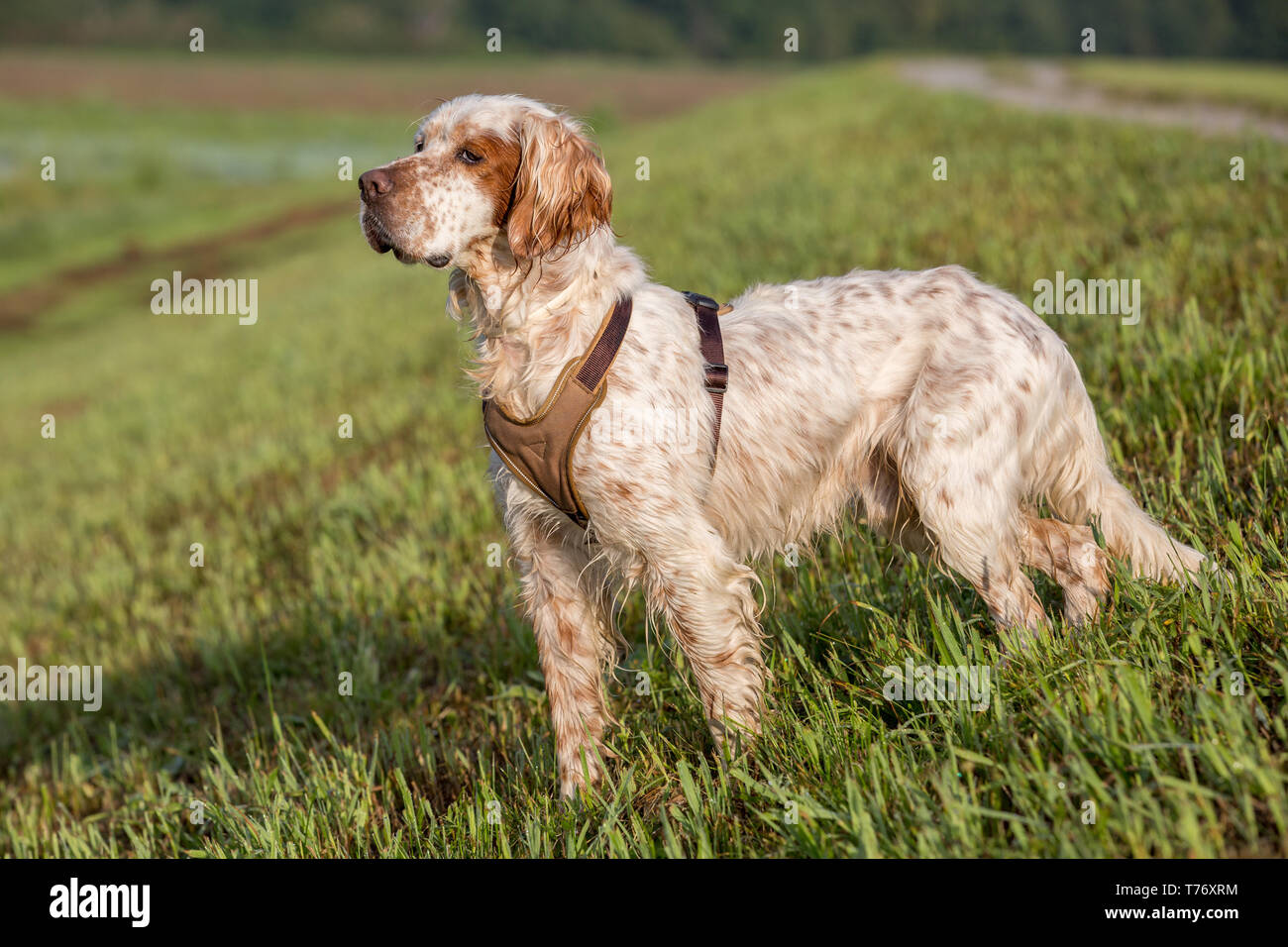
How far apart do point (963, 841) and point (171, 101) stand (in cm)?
6642

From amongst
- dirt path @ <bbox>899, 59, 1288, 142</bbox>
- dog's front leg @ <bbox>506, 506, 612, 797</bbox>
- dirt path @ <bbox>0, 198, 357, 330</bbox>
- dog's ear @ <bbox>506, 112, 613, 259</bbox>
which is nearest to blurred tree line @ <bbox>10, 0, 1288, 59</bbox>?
dirt path @ <bbox>899, 59, 1288, 142</bbox>

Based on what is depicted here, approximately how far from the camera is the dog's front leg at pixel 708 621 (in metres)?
2.71

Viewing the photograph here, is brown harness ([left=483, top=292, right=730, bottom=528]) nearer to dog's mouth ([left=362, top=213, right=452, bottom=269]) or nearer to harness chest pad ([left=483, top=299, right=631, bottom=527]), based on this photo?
harness chest pad ([left=483, top=299, right=631, bottom=527])

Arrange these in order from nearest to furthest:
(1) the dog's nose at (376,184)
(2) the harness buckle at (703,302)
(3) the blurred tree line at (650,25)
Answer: (1) the dog's nose at (376,184) → (2) the harness buckle at (703,302) → (3) the blurred tree line at (650,25)

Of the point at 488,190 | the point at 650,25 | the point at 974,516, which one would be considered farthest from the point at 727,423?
the point at 650,25

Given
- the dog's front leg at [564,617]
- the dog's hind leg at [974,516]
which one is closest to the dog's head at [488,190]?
the dog's front leg at [564,617]

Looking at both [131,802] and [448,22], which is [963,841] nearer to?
[131,802]

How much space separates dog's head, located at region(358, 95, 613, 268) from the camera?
8.75ft

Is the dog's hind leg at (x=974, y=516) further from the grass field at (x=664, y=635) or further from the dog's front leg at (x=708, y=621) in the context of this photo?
the dog's front leg at (x=708, y=621)

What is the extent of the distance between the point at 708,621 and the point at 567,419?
669mm

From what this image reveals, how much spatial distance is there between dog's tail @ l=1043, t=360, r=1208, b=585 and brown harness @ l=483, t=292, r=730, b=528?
3.52 ft

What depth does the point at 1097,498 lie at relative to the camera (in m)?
3.02

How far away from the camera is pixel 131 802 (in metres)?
3.65

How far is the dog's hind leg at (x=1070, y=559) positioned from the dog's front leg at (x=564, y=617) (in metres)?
1.34
